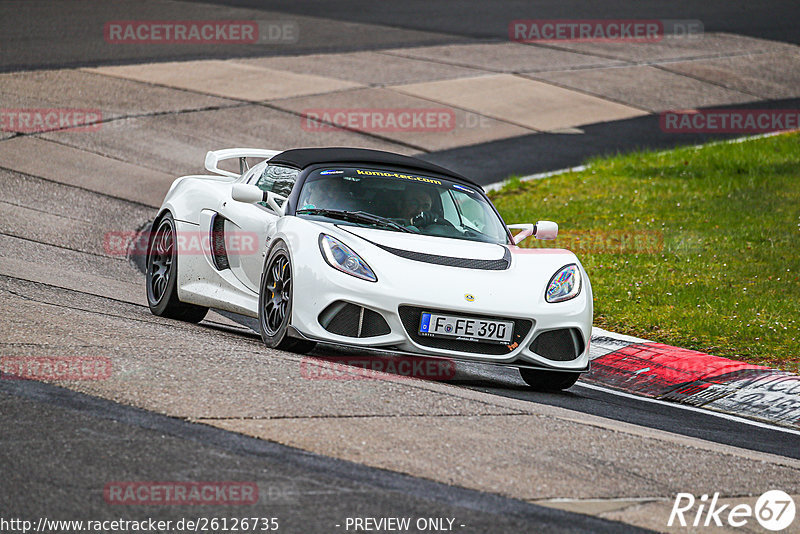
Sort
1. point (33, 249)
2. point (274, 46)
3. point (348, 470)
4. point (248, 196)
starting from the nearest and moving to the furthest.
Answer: point (348, 470)
point (248, 196)
point (33, 249)
point (274, 46)

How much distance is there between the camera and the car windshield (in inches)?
315

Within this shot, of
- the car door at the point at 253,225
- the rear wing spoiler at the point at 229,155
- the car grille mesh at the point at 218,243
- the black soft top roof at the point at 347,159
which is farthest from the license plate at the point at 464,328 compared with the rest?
the rear wing spoiler at the point at 229,155

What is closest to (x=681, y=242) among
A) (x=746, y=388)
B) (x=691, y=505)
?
(x=746, y=388)

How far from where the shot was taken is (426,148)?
703 inches

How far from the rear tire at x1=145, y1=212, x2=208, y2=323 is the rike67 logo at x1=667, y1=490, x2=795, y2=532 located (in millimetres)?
4901

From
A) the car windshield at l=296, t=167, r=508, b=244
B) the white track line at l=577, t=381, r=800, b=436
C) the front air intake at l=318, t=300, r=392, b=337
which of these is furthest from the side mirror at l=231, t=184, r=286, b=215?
the white track line at l=577, t=381, r=800, b=436

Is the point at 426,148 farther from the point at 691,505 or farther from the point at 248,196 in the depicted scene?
the point at 691,505

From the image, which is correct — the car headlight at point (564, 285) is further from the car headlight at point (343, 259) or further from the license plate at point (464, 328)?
the car headlight at point (343, 259)

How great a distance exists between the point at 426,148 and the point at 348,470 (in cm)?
1312

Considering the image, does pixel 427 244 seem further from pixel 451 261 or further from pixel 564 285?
pixel 564 285

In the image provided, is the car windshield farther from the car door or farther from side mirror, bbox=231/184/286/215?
the car door

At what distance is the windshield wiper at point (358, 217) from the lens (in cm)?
791

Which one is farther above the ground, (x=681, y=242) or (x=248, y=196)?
(x=248, y=196)

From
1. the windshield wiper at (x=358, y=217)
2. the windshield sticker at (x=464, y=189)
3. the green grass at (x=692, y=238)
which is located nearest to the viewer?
the windshield wiper at (x=358, y=217)
